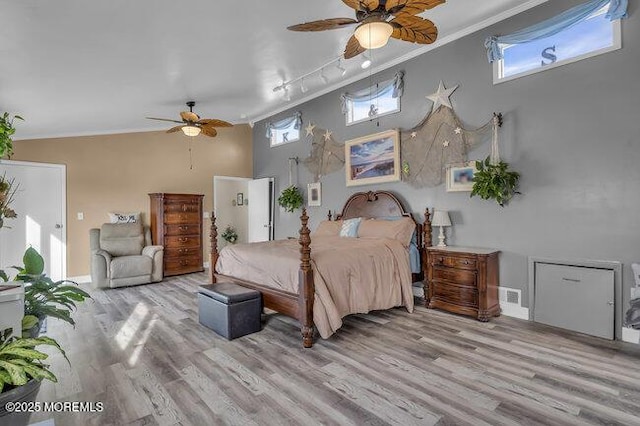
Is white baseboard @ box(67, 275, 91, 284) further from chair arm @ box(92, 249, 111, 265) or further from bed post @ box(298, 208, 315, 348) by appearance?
bed post @ box(298, 208, 315, 348)

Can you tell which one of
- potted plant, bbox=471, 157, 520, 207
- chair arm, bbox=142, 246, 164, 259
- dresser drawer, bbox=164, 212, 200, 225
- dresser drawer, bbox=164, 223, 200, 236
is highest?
potted plant, bbox=471, 157, 520, 207

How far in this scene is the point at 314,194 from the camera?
646cm

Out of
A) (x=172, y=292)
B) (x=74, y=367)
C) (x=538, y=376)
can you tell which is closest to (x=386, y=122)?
Result: (x=538, y=376)

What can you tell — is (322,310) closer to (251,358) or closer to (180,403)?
(251,358)

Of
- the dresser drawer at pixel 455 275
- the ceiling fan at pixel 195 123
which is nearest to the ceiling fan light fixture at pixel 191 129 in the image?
the ceiling fan at pixel 195 123

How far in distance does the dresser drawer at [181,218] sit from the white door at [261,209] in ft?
4.46

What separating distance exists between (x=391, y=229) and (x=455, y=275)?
1009 millimetres

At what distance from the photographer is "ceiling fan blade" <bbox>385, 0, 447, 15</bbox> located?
94.7 inches

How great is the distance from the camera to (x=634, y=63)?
3.06 m

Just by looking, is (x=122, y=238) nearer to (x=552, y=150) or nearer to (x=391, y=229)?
(x=391, y=229)

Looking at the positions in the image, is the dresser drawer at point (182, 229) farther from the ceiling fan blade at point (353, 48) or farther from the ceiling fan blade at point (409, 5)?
the ceiling fan blade at point (409, 5)

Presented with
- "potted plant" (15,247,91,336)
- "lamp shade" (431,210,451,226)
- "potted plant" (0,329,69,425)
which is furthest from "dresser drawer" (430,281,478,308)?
"potted plant" (0,329,69,425)

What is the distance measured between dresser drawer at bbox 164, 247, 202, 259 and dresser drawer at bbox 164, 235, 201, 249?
6 cm

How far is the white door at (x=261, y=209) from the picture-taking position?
746 cm
